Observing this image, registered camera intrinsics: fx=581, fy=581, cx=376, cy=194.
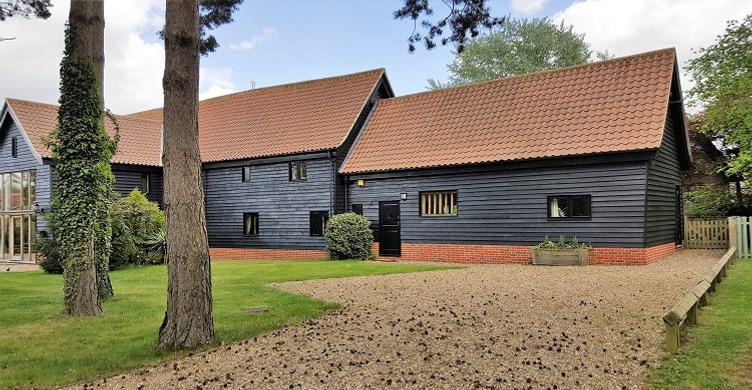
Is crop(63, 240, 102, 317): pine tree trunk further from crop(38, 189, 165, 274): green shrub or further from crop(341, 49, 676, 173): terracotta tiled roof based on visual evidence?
crop(341, 49, 676, 173): terracotta tiled roof

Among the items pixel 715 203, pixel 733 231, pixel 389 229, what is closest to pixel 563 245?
pixel 733 231

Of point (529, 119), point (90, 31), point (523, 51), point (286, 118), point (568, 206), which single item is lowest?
point (568, 206)

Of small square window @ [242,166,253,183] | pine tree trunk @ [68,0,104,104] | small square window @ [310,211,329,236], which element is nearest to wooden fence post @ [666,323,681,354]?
pine tree trunk @ [68,0,104,104]

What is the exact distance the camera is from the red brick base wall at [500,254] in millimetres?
16359

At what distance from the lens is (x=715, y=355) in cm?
608

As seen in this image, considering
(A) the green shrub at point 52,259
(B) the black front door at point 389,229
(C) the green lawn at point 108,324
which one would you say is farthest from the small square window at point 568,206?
(A) the green shrub at point 52,259

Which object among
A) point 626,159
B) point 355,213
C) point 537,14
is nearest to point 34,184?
point 355,213

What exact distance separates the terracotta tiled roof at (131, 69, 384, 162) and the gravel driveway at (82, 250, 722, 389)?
12.3 meters

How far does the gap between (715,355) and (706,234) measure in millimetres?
17735

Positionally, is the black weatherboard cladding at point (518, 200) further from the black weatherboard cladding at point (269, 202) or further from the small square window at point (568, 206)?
the black weatherboard cladding at point (269, 202)

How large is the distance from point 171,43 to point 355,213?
1484cm

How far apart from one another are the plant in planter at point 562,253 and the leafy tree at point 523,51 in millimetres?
31531

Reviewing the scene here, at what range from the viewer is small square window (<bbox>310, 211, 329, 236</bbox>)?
22.4 metres

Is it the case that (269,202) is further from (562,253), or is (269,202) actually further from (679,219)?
(679,219)
